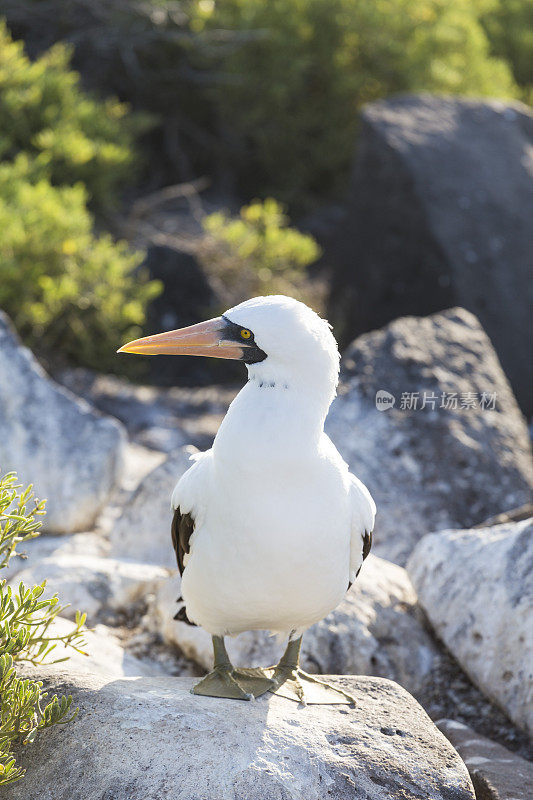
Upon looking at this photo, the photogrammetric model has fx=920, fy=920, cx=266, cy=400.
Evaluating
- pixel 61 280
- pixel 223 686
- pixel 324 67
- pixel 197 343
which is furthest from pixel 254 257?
pixel 223 686

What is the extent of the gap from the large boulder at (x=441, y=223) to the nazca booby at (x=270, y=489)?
15.1 ft

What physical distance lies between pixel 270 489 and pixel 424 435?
248 centimetres

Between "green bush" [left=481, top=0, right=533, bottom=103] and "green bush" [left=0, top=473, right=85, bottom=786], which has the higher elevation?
"green bush" [left=0, top=473, right=85, bottom=786]

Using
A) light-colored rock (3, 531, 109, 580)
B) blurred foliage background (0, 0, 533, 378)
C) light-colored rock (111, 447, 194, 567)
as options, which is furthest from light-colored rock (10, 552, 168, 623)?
blurred foliage background (0, 0, 533, 378)

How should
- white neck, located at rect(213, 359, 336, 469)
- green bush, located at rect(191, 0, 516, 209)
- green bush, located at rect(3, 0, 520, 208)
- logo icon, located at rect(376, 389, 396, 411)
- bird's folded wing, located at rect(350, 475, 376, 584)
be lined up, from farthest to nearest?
green bush, located at rect(191, 0, 516, 209), green bush, located at rect(3, 0, 520, 208), logo icon, located at rect(376, 389, 396, 411), bird's folded wing, located at rect(350, 475, 376, 584), white neck, located at rect(213, 359, 336, 469)

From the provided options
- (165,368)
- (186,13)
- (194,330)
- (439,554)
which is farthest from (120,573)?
(186,13)

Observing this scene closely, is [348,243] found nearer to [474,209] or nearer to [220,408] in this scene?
[474,209]

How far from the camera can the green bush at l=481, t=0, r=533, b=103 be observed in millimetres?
13336

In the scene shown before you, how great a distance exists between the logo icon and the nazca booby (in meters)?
1.98

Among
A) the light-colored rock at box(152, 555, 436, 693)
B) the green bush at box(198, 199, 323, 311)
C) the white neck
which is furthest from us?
the green bush at box(198, 199, 323, 311)

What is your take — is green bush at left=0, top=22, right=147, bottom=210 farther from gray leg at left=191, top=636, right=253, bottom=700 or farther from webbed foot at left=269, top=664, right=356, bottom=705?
webbed foot at left=269, top=664, right=356, bottom=705

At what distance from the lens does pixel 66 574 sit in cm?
436

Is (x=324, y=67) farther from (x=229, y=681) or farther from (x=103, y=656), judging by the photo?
(x=229, y=681)

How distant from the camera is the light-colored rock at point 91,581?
430 centimetres
